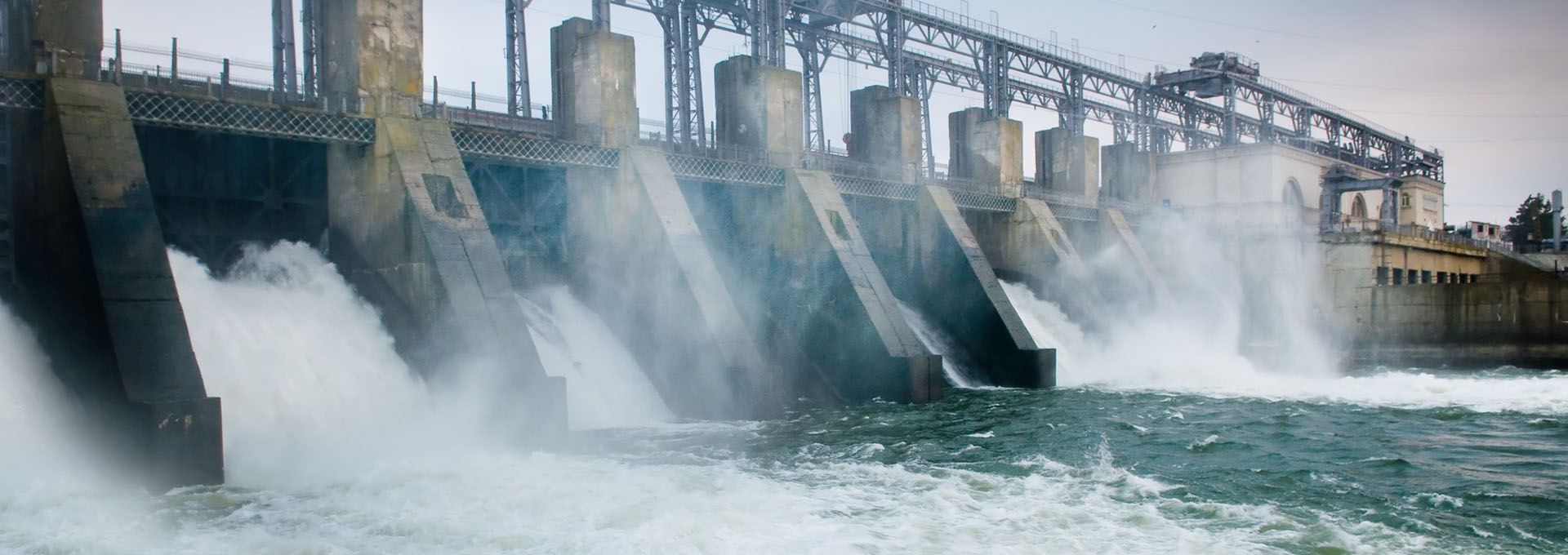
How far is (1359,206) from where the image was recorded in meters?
61.5

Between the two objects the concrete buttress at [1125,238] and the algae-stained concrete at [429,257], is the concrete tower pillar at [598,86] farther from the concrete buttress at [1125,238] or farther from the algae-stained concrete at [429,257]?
the concrete buttress at [1125,238]

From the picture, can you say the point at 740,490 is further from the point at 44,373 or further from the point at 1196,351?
the point at 1196,351

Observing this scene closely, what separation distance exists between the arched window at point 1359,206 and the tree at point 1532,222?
132ft

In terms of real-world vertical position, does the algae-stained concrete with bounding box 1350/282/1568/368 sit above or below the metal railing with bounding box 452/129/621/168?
below

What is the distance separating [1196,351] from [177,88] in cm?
2442

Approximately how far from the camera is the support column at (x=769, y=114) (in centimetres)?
2550

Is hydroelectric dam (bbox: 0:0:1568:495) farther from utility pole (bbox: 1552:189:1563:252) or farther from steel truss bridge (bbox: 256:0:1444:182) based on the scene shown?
utility pole (bbox: 1552:189:1563:252)

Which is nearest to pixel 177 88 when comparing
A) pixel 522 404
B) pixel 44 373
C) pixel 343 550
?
pixel 44 373

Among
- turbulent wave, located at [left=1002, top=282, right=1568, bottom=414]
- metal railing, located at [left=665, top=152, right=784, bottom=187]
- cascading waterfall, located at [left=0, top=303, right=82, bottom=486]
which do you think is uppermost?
metal railing, located at [left=665, top=152, right=784, bottom=187]

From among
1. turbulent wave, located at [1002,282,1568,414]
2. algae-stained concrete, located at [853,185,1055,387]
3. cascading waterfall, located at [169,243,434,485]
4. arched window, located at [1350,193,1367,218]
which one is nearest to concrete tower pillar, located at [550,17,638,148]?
Result: cascading waterfall, located at [169,243,434,485]

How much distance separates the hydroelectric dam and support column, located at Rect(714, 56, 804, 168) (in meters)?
0.07

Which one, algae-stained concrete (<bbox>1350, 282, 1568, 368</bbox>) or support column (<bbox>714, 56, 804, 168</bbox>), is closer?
support column (<bbox>714, 56, 804, 168</bbox>)

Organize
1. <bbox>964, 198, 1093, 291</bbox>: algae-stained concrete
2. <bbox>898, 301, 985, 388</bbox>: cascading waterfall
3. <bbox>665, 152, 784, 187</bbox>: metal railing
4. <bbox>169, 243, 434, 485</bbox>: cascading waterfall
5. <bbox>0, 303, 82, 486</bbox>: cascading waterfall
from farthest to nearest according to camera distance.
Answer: <bbox>964, 198, 1093, 291</bbox>: algae-stained concrete < <bbox>898, 301, 985, 388</bbox>: cascading waterfall < <bbox>665, 152, 784, 187</bbox>: metal railing < <bbox>169, 243, 434, 485</bbox>: cascading waterfall < <bbox>0, 303, 82, 486</bbox>: cascading waterfall

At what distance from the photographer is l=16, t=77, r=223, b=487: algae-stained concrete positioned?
12.2 meters
